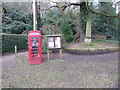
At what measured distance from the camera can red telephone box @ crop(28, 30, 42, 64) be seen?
4902 mm

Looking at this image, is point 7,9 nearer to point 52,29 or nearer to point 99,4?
point 52,29

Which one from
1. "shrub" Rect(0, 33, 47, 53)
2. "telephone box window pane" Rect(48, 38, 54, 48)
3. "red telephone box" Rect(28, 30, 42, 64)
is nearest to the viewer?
"red telephone box" Rect(28, 30, 42, 64)

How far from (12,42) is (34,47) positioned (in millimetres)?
4319

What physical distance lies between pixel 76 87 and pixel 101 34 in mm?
8752

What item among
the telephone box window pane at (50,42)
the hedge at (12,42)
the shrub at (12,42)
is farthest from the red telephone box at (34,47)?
the hedge at (12,42)

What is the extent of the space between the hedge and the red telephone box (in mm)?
4009

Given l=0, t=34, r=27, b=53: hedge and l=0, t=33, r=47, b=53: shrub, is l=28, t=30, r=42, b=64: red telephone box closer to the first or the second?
l=0, t=33, r=47, b=53: shrub

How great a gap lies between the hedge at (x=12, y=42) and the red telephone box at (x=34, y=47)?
13.2ft

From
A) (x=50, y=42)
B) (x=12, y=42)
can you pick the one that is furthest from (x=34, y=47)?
(x=12, y=42)

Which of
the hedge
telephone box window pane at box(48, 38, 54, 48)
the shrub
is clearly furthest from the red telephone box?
the hedge

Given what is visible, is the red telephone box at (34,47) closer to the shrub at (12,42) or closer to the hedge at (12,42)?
the shrub at (12,42)

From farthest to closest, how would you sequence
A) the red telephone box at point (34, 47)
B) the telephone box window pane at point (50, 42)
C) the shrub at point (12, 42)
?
the shrub at point (12, 42) → the telephone box window pane at point (50, 42) → the red telephone box at point (34, 47)

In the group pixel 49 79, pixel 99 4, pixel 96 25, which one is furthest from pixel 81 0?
pixel 49 79

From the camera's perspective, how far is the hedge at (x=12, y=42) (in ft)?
25.5
